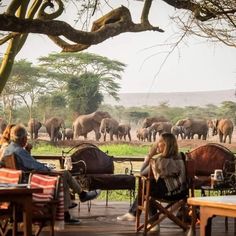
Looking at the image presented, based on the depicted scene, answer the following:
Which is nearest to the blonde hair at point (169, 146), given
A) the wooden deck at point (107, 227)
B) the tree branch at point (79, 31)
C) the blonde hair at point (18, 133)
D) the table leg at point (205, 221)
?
the wooden deck at point (107, 227)

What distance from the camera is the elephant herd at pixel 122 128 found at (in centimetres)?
1319

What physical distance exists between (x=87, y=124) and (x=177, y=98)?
1.81 m

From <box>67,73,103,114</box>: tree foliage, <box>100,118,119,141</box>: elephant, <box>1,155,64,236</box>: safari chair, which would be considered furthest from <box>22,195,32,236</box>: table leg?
<box>67,73,103,114</box>: tree foliage

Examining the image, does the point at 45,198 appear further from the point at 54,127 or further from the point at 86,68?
the point at 86,68

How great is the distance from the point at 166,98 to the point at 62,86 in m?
1.89

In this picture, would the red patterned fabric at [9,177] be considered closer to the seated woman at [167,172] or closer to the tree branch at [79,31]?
the seated woman at [167,172]

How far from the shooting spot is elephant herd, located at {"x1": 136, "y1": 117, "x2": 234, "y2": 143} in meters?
13.5

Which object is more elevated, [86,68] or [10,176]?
[86,68]

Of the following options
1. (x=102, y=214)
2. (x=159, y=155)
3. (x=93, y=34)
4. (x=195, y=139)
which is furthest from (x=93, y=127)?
(x=159, y=155)

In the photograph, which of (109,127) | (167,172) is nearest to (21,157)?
(167,172)

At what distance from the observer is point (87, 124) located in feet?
43.5

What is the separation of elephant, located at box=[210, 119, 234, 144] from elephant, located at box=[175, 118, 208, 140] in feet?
0.52

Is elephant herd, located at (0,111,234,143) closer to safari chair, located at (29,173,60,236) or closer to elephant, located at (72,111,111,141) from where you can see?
elephant, located at (72,111,111,141)

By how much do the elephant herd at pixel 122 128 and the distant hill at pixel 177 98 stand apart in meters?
0.29
